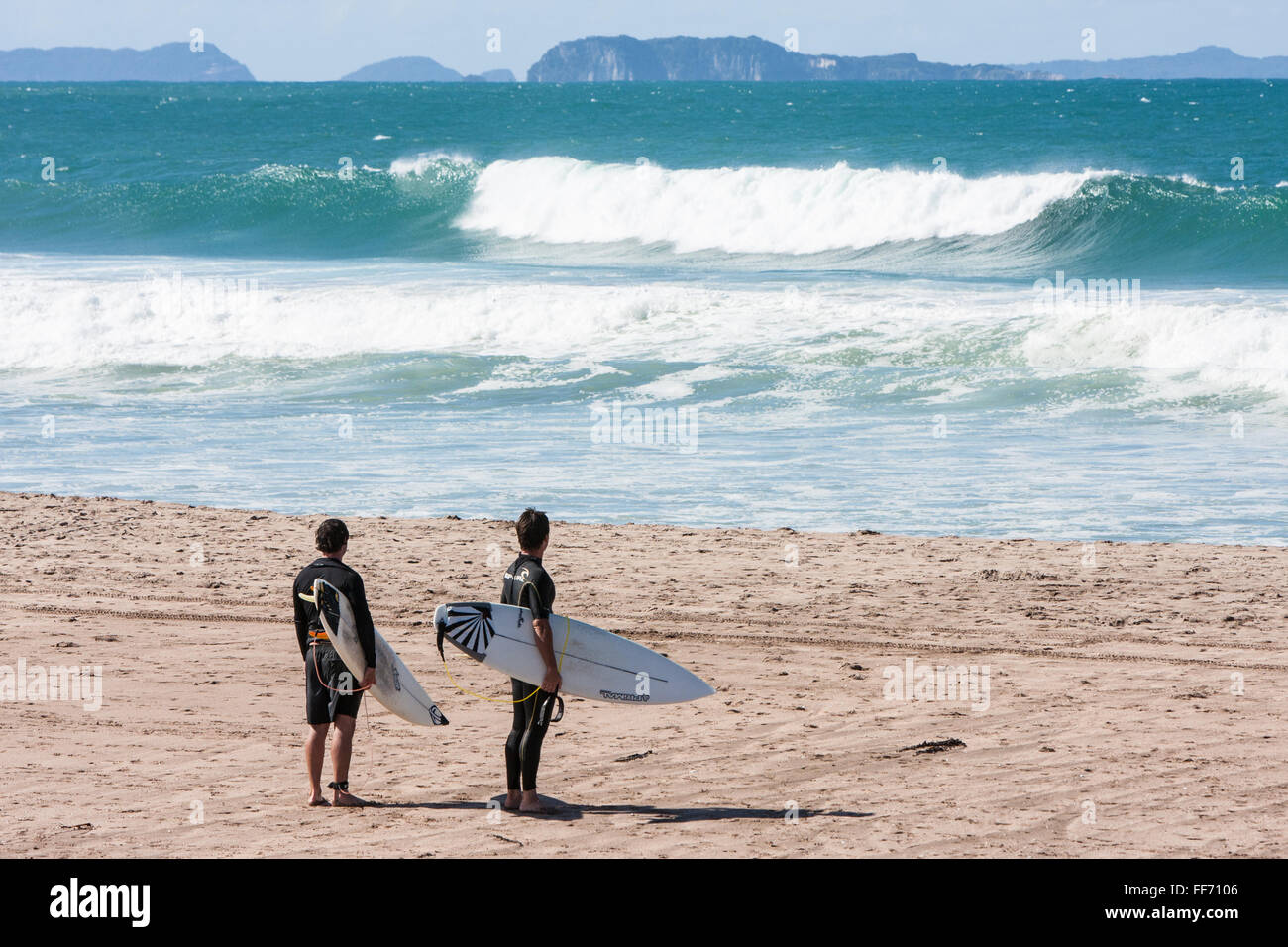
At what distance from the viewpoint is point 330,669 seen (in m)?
5.43

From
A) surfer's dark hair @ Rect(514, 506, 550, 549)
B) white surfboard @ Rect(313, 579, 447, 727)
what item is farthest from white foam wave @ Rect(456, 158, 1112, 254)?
surfer's dark hair @ Rect(514, 506, 550, 549)

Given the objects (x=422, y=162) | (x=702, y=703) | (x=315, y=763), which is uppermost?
(x=422, y=162)

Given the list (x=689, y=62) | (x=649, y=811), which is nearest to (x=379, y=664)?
(x=649, y=811)

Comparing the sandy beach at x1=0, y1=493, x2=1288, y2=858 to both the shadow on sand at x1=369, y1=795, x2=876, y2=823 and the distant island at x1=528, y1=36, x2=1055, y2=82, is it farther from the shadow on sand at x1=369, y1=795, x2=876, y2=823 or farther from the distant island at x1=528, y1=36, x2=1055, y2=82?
the distant island at x1=528, y1=36, x2=1055, y2=82

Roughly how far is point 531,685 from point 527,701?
0.07 m

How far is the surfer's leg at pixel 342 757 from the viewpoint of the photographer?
5.36 m

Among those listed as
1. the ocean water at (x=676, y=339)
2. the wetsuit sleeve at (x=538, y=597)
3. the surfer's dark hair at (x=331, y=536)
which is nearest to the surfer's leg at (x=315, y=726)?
the surfer's dark hair at (x=331, y=536)

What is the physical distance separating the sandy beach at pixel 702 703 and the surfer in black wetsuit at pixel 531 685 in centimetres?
14

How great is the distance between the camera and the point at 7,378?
18.0 meters

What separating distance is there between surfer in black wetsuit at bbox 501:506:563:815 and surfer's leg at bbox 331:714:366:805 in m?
0.62

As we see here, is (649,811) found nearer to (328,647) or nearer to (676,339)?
(328,647)

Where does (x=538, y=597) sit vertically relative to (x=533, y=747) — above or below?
above

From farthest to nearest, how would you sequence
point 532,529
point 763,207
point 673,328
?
point 763,207 < point 673,328 < point 532,529

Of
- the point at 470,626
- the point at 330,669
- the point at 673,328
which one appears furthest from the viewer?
the point at 673,328
